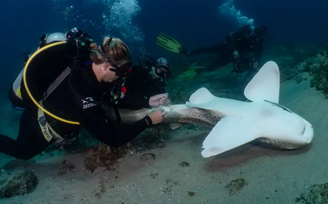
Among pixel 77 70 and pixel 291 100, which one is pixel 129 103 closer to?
pixel 77 70

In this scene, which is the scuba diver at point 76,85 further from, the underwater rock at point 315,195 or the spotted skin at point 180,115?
the underwater rock at point 315,195

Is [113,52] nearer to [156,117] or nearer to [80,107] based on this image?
[80,107]

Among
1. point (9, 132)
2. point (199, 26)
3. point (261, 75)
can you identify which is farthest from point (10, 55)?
point (261, 75)

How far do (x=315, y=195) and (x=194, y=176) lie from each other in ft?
6.13

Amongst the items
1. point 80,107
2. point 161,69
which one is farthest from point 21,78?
point 161,69

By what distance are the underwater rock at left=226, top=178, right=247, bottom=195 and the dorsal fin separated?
1873 mm

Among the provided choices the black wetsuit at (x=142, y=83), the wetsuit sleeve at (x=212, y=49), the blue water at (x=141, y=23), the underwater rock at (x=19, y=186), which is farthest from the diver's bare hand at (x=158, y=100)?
the blue water at (x=141, y=23)

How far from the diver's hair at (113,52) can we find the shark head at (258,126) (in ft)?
6.33

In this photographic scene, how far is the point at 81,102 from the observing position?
4.02 m

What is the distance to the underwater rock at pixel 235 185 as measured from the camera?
12.3 ft

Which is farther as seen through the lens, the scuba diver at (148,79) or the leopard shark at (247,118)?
the scuba diver at (148,79)

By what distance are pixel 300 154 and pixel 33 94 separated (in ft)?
15.4

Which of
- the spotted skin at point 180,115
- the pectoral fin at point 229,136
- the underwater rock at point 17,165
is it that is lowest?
the underwater rock at point 17,165

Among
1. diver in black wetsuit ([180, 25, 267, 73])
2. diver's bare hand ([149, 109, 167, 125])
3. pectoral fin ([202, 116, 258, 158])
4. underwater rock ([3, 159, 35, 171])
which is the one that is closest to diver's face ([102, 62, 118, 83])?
diver's bare hand ([149, 109, 167, 125])
